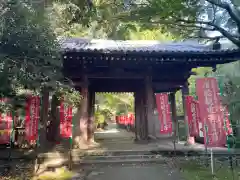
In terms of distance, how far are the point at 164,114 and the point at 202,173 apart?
2658mm

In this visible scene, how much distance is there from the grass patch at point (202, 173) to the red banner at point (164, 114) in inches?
57.5

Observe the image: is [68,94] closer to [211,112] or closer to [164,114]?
[211,112]

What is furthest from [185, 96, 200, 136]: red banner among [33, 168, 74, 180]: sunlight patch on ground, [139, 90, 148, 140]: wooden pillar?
[33, 168, 74, 180]: sunlight patch on ground

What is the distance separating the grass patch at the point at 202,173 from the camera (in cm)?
605

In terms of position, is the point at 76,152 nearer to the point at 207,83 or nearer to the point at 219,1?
the point at 207,83

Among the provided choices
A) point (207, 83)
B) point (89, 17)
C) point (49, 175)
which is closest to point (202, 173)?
point (207, 83)

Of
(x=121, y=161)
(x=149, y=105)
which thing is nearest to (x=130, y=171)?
(x=121, y=161)

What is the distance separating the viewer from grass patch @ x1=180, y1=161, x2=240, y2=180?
6047mm

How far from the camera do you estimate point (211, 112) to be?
6.32 m

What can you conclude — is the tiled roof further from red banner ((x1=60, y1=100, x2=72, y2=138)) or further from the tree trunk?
the tree trunk

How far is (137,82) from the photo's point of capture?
12008mm

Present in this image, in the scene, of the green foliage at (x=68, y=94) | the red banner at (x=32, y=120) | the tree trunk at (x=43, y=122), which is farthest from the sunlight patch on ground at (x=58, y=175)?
the green foliage at (x=68, y=94)

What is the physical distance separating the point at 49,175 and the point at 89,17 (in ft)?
15.9

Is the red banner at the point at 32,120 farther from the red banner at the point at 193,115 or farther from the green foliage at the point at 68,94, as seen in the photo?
the red banner at the point at 193,115
